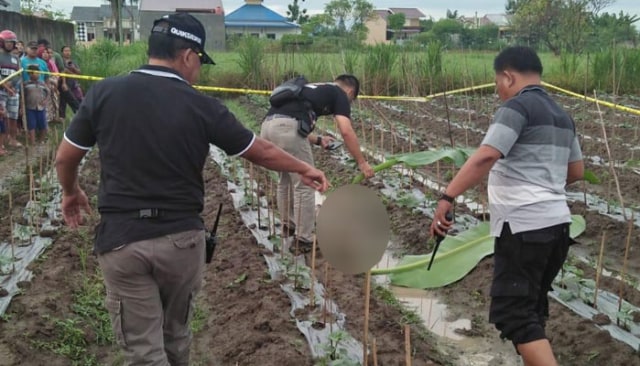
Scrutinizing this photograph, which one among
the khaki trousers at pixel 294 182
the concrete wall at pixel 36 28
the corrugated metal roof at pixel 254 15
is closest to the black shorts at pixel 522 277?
the khaki trousers at pixel 294 182

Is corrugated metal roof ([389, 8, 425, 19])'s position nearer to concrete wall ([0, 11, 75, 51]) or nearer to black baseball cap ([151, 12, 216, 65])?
concrete wall ([0, 11, 75, 51])

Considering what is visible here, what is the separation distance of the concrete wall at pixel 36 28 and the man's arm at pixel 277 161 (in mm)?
11099

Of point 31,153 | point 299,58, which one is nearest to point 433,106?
point 299,58

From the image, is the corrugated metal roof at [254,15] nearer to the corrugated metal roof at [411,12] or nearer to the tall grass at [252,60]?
the corrugated metal roof at [411,12]

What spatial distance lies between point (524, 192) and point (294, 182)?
7.62ft

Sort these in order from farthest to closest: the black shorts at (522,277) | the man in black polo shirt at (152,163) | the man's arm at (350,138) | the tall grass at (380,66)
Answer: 1. the tall grass at (380,66)
2. the man's arm at (350,138)
3. the black shorts at (522,277)
4. the man in black polo shirt at (152,163)

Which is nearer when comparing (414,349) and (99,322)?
(414,349)

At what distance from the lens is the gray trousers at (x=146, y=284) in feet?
7.47

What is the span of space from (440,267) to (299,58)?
13.0 metres

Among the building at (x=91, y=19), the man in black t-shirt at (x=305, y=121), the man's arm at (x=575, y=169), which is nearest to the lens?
the man's arm at (x=575, y=169)

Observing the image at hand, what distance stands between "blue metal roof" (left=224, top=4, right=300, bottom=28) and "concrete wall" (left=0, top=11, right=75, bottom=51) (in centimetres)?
3922

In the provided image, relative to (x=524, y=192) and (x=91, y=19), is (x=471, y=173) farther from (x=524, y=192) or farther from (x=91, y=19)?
(x=91, y=19)

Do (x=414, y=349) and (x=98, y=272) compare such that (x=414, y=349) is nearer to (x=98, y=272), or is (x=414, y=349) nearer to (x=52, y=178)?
(x=98, y=272)

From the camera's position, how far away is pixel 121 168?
226cm
